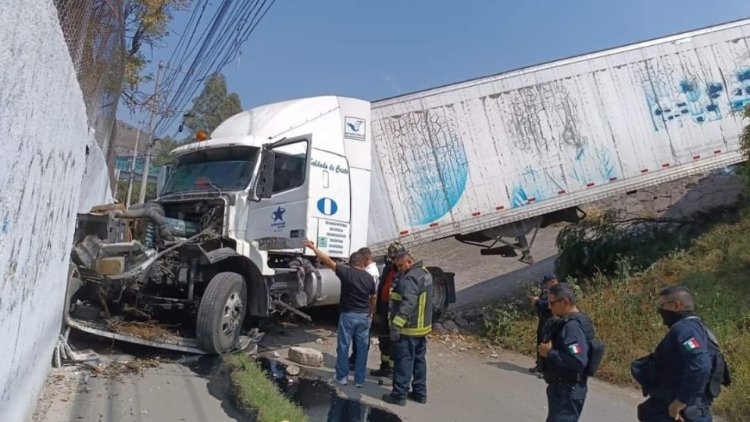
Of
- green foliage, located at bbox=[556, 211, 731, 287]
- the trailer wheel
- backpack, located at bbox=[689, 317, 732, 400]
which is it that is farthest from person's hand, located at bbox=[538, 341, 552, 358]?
green foliage, located at bbox=[556, 211, 731, 287]

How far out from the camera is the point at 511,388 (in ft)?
22.9

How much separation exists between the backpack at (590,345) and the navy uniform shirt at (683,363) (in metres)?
0.33

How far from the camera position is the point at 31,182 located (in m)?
3.36

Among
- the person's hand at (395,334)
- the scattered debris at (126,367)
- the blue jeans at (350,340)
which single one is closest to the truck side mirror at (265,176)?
the blue jeans at (350,340)

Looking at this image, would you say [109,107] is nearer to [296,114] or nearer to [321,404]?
[296,114]

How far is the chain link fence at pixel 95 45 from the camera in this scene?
388 cm

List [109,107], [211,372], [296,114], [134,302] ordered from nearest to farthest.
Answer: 1. [211,372]
2. [134,302]
3. [109,107]
4. [296,114]

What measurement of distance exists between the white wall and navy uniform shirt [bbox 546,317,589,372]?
3125 millimetres

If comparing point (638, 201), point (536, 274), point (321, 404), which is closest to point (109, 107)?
point (321, 404)

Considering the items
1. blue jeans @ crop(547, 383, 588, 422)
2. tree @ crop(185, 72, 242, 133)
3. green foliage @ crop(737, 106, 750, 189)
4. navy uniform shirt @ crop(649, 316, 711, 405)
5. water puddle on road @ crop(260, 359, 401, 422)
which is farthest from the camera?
tree @ crop(185, 72, 242, 133)

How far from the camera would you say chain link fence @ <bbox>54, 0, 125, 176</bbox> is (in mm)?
3877

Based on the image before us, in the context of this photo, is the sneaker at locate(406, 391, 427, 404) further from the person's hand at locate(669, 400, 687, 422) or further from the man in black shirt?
the person's hand at locate(669, 400, 687, 422)

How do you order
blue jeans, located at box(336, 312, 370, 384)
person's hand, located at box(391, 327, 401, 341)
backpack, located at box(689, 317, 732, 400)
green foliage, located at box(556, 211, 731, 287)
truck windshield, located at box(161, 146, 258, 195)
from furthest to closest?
green foliage, located at box(556, 211, 731, 287) → truck windshield, located at box(161, 146, 258, 195) → blue jeans, located at box(336, 312, 370, 384) → person's hand, located at box(391, 327, 401, 341) → backpack, located at box(689, 317, 732, 400)

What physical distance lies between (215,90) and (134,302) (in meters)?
31.8
